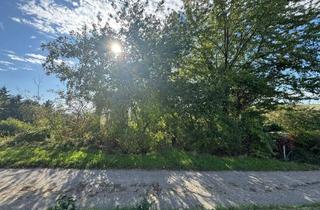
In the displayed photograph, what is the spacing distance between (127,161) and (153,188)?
1860 millimetres

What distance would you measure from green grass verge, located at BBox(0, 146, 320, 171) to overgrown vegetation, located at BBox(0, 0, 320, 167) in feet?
0.11

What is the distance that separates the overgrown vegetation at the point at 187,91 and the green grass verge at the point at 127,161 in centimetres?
3

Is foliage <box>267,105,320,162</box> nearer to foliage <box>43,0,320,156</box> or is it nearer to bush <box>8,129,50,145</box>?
foliage <box>43,0,320,156</box>

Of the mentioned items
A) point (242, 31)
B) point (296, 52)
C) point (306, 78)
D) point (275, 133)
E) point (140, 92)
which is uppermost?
point (242, 31)

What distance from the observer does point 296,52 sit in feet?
35.5

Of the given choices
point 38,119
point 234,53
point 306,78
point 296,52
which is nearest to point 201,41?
point 234,53

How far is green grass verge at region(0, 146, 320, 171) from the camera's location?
7328 millimetres

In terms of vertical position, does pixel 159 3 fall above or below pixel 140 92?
above

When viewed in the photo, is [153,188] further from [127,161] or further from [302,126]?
[302,126]

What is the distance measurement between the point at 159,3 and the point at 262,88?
5086 mm

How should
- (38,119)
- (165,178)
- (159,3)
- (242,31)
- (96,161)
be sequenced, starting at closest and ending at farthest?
(165,178) → (96,161) → (159,3) → (242,31) → (38,119)

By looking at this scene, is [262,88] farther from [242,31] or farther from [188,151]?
[188,151]

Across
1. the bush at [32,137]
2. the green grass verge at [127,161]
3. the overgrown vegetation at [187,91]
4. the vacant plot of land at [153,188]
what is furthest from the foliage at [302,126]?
the bush at [32,137]

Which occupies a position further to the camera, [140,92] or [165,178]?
[140,92]
